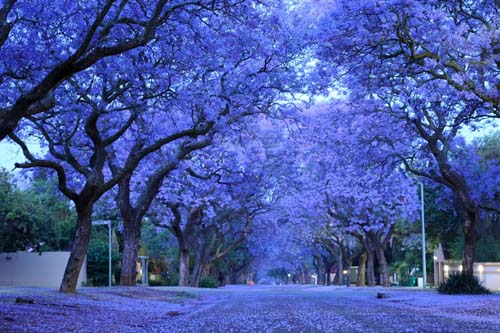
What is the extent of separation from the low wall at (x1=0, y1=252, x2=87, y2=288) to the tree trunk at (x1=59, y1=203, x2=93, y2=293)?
2067 cm

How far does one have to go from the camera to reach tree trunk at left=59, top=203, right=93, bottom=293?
19938 mm

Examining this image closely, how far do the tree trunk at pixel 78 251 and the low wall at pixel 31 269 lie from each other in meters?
20.7

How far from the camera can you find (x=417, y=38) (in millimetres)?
16141

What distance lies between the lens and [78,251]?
2000 centimetres

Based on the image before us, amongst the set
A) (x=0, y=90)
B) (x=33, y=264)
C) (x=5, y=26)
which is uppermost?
(x=0, y=90)

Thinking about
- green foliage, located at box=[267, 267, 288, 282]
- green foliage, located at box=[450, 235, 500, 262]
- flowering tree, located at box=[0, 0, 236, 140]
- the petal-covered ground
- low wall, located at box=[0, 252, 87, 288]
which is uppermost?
flowering tree, located at box=[0, 0, 236, 140]

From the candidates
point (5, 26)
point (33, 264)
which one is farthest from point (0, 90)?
point (33, 264)

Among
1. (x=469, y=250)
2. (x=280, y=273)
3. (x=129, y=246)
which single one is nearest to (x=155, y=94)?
(x=129, y=246)

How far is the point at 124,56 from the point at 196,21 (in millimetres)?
3061

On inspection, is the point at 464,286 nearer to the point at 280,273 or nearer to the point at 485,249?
the point at 485,249

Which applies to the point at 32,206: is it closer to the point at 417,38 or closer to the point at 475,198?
the point at 475,198

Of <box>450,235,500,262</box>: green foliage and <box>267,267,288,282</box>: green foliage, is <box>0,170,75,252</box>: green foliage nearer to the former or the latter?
<box>450,235,500,262</box>: green foliage

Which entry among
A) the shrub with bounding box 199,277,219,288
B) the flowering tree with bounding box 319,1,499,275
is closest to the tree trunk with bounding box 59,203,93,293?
the flowering tree with bounding box 319,1,499,275

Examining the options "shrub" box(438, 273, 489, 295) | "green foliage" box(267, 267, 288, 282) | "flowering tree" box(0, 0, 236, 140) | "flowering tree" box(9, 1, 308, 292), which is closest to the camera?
"flowering tree" box(0, 0, 236, 140)
